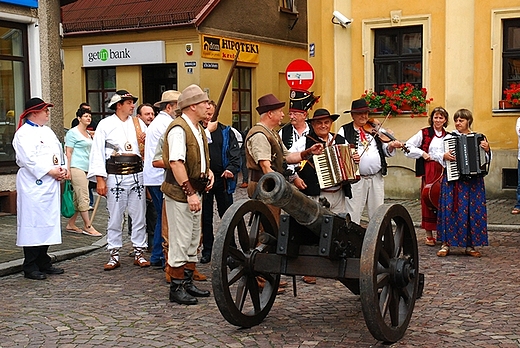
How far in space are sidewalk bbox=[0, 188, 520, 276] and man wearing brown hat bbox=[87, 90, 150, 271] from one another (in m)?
0.96

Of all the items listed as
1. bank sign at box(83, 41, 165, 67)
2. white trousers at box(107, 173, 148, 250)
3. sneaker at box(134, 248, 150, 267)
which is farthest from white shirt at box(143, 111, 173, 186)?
bank sign at box(83, 41, 165, 67)

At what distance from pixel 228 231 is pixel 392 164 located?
9.35 metres

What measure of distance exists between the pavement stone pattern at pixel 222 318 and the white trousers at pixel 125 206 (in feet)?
1.08

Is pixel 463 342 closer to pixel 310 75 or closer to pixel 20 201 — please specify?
pixel 20 201

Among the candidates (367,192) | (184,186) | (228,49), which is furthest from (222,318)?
(228,49)

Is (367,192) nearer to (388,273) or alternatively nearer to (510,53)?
(388,273)

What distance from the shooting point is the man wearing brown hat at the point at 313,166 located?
7.77 metres

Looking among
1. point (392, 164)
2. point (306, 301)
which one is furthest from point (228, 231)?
point (392, 164)

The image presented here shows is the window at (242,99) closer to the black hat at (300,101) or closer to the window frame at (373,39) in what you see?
the window frame at (373,39)

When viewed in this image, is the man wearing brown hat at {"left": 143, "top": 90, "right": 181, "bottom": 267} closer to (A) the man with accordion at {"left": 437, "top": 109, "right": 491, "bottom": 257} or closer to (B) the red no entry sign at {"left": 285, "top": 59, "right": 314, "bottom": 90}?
(A) the man with accordion at {"left": 437, "top": 109, "right": 491, "bottom": 257}

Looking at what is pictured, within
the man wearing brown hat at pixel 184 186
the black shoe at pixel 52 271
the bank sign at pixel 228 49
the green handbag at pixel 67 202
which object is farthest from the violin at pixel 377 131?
the bank sign at pixel 228 49

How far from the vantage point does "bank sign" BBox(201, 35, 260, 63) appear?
20.0m

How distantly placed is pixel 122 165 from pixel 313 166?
2.10m

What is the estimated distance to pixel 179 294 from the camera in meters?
6.79
